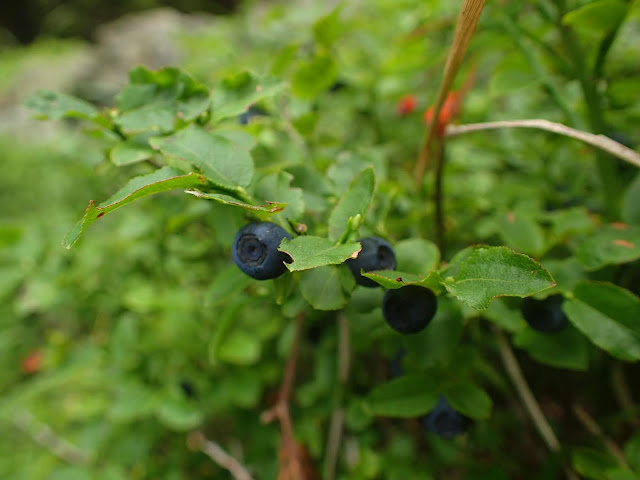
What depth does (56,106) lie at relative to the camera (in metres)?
0.61

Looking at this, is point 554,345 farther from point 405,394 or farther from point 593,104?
point 593,104

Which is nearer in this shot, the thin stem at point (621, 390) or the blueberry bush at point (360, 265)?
the blueberry bush at point (360, 265)

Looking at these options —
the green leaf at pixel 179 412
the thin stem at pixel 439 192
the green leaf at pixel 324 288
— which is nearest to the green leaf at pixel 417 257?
the green leaf at pixel 324 288

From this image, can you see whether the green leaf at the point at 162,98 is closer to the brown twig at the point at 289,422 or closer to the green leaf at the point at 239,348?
the brown twig at the point at 289,422

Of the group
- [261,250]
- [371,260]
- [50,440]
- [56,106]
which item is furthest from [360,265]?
[50,440]

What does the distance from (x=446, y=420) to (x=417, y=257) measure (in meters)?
0.31

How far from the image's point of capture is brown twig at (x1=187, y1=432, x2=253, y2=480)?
3.29 feet

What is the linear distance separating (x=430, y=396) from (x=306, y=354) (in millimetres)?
653

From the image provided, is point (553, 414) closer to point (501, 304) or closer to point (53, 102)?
point (501, 304)

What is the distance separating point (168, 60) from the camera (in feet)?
17.8

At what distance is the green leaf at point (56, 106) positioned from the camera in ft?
1.92

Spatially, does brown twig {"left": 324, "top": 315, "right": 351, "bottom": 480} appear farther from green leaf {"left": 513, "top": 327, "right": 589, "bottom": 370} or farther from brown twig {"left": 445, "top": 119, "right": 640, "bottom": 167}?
brown twig {"left": 445, "top": 119, "right": 640, "bottom": 167}

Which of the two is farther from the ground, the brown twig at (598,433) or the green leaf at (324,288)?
the green leaf at (324,288)

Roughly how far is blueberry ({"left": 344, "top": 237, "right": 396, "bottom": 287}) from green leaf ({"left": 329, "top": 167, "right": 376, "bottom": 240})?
0.03 meters
